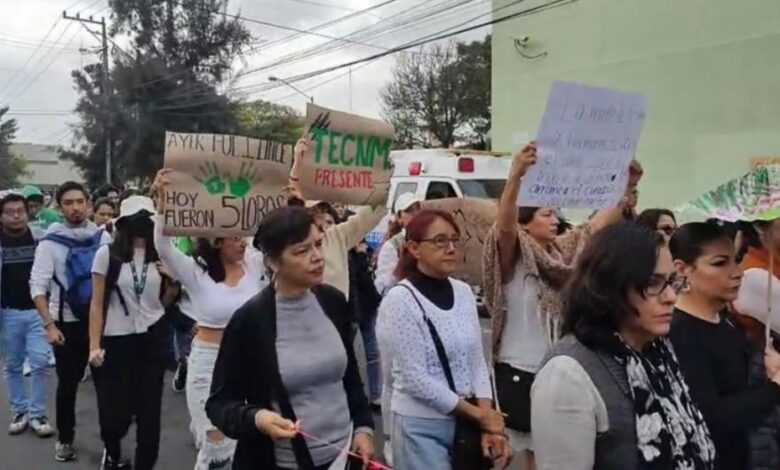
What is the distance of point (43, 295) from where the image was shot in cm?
647

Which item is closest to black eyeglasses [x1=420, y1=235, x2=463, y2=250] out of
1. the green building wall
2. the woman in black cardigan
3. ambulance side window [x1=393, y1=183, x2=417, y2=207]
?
the woman in black cardigan

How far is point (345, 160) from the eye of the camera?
4680 millimetres

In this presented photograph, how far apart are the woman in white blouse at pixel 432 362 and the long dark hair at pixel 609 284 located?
1303mm

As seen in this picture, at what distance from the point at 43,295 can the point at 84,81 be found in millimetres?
45455

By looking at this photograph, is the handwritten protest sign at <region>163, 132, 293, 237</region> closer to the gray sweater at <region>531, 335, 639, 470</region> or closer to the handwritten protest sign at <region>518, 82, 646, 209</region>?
the handwritten protest sign at <region>518, 82, 646, 209</region>

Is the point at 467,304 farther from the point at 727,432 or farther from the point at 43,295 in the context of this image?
the point at 43,295

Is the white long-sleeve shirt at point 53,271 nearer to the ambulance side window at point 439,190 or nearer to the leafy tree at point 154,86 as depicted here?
the ambulance side window at point 439,190

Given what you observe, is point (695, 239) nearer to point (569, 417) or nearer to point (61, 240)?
point (569, 417)

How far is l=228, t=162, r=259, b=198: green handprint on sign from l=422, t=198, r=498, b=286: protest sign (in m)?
1.16

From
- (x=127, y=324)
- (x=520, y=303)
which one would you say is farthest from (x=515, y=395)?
(x=127, y=324)

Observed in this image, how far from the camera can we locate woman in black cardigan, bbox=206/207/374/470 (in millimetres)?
3018

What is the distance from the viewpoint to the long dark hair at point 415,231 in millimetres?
3740

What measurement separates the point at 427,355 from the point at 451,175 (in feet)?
29.4

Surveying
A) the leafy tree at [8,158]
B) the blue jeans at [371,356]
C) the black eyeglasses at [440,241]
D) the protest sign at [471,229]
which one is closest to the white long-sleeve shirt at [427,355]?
the black eyeglasses at [440,241]
